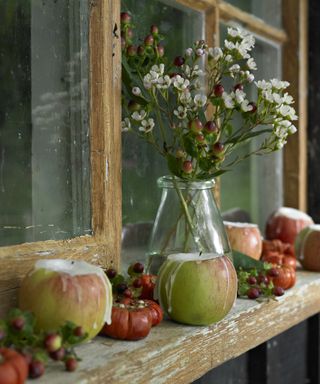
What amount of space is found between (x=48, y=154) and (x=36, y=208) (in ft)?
0.31

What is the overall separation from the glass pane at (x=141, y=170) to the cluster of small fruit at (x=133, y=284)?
22cm

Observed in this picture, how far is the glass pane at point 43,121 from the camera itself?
1074 millimetres

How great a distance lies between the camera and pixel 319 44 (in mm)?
2055

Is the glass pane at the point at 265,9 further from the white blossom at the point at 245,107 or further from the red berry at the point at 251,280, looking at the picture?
the red berry at the point at 251,280

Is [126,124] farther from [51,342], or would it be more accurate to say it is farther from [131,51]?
[51,342]

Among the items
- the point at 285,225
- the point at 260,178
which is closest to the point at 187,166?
the point at 285,225

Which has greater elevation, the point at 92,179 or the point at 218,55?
the point at 218,55

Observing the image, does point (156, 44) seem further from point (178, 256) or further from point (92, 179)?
point (178, 256)

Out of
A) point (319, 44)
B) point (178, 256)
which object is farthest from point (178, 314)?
point (319, 44)

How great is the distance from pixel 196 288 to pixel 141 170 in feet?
1.42

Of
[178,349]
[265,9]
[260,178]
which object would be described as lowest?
[178,349]

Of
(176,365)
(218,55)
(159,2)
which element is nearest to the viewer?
(176,365)

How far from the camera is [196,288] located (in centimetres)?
109

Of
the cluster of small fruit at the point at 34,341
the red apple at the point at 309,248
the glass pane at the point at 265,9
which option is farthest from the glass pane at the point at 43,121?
the glass pane at the point at 265,9
